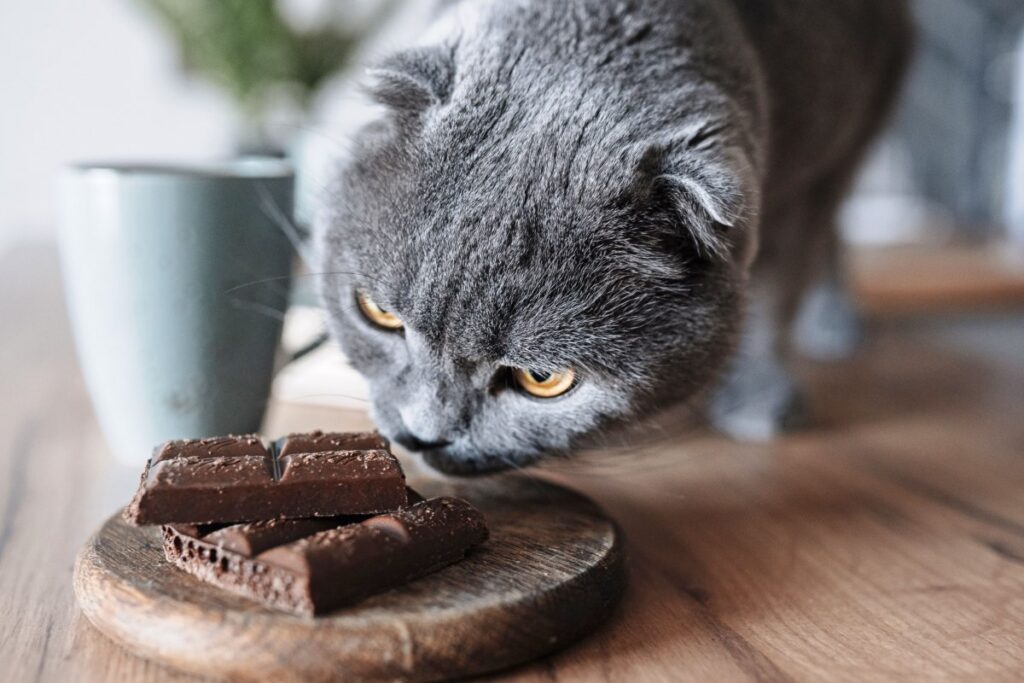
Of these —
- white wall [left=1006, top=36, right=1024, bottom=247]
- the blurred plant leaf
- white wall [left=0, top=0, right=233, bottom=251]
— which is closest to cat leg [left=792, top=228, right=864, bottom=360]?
white wall [left=1006, top=36, right=1024, bottom=247]

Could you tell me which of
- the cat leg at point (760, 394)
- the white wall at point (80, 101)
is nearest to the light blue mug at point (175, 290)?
the cat leg at point (760, 394)

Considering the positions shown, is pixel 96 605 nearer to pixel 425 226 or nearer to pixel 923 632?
pixel 425 226

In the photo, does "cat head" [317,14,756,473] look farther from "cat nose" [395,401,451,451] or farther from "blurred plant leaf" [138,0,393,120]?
"blurred plant leaf" [138,0,393,120]

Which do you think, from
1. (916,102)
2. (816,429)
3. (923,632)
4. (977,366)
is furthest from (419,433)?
(916,102)

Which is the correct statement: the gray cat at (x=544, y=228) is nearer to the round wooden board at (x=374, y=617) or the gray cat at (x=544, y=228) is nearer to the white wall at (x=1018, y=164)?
the round wooden board at (x=374, y=617)

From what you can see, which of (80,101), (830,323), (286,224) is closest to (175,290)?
(286,224)

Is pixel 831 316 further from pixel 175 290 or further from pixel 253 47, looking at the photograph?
pixel 253 47
